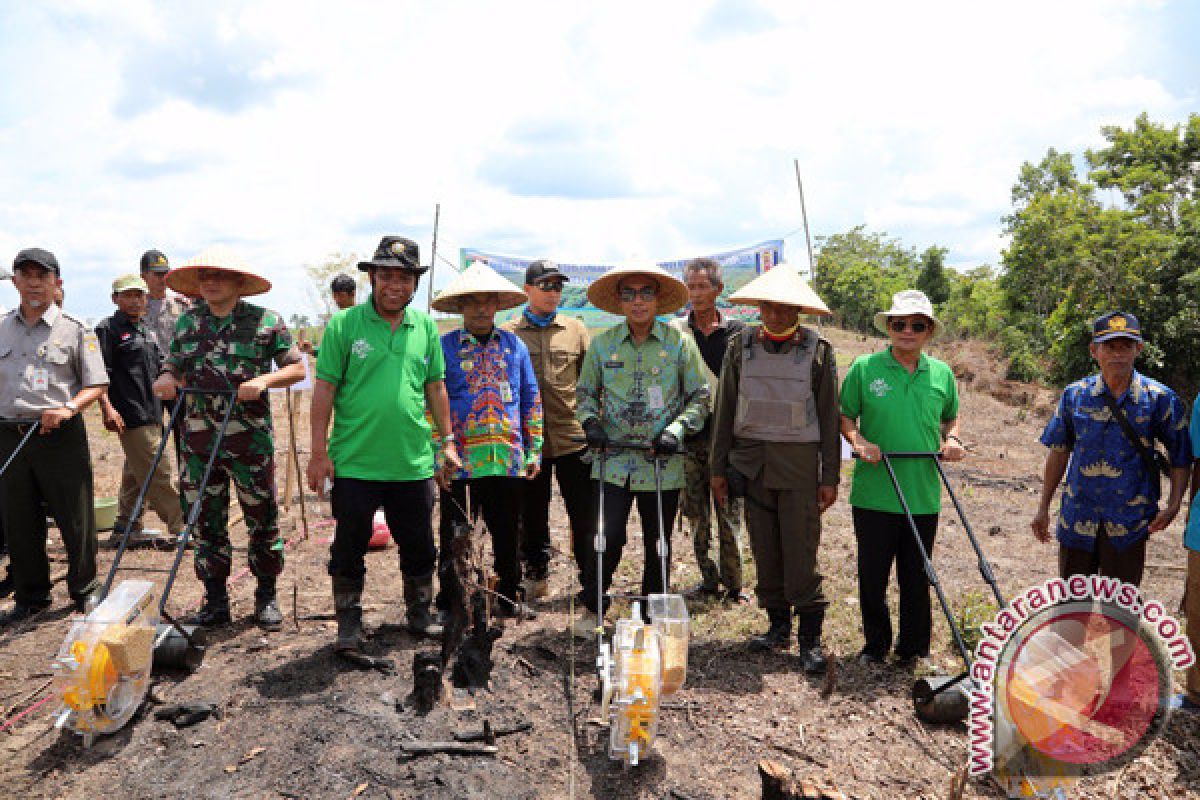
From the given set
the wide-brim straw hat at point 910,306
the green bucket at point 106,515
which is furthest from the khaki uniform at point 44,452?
the wide-brim straw hat at point 910,306

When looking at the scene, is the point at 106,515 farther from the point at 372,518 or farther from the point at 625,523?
the point at 625,523

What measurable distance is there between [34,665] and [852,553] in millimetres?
6544

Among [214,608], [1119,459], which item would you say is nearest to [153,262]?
[214,608]

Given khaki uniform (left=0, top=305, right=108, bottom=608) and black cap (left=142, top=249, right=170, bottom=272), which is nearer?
khaki uniform (left=0, top=305, right=108, bottom=608)

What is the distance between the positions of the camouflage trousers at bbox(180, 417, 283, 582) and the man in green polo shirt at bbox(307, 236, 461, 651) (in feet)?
2.17

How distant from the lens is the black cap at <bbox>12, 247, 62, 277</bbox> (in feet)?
16.7

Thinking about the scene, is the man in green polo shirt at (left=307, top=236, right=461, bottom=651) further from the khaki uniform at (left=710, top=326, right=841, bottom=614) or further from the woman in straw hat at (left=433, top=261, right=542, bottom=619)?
the khaki uniform at (left=710, top=326, right=841, bottom=614)

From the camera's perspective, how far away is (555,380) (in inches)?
217

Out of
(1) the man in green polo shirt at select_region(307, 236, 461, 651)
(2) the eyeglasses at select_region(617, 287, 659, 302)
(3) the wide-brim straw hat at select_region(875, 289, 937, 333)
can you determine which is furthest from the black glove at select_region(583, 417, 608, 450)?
(3) the wide-brim straw hat at select_region(875, 289, 937, 333)

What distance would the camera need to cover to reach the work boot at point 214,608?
5062mm

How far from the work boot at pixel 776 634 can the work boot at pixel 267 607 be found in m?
3.16

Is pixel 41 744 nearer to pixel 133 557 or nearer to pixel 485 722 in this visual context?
pixel 485 722

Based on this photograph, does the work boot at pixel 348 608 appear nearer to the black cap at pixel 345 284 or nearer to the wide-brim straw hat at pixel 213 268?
the wide-brim straw hat at pixel 213 268

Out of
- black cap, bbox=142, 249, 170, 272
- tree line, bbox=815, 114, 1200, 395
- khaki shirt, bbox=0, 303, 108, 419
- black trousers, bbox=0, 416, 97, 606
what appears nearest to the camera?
khaki shirt, bbox=0, 303, 108, 419
